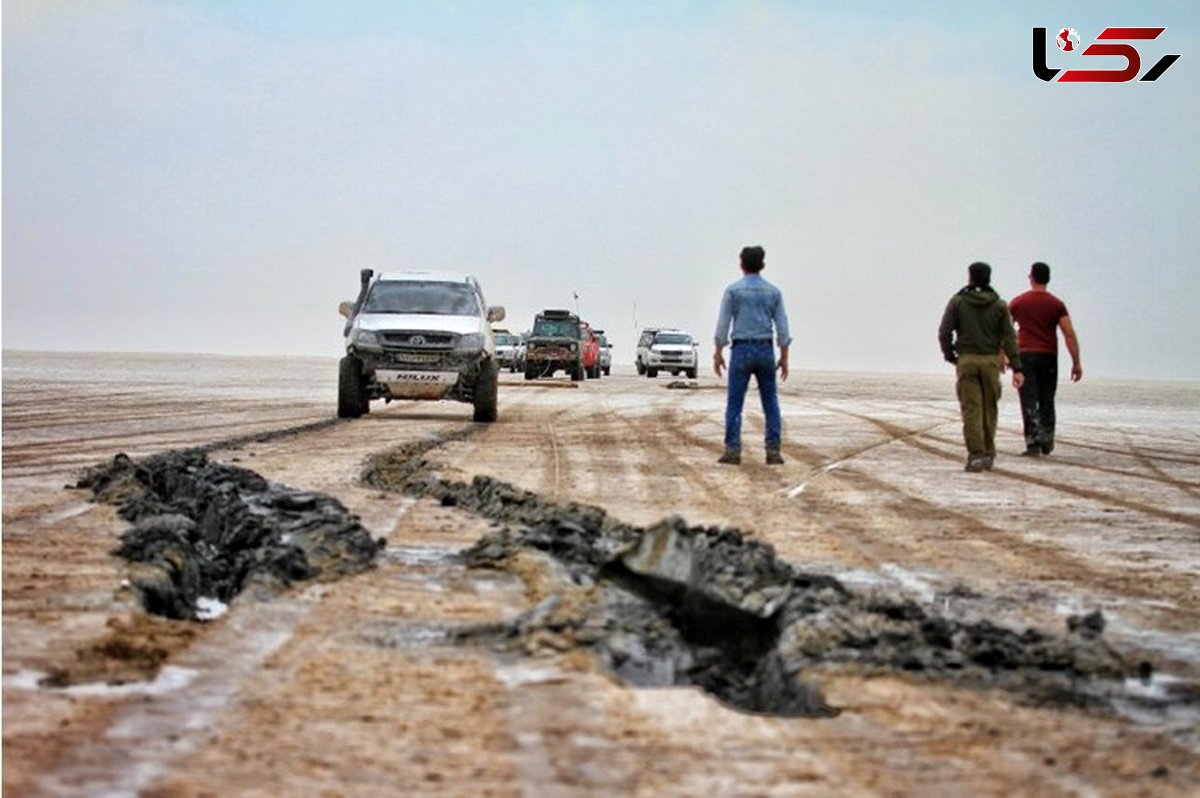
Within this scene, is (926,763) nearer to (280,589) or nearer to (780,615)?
(780,615)

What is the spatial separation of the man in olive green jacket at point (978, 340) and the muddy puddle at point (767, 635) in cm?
887

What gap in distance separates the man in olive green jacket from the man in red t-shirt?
6.30 feet

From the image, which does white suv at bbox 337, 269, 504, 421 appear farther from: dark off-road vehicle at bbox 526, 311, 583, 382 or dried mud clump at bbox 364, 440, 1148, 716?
dark off-road vehicle at bbox 526, 311, 583, 382

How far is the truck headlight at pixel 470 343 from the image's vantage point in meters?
22.9

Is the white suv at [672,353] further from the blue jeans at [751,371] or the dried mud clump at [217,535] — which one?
the dried mud clump at [217,535]

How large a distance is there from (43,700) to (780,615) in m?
2.78

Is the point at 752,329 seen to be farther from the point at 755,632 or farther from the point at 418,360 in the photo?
the point at 755,632

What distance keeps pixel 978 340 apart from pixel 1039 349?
2461 mm

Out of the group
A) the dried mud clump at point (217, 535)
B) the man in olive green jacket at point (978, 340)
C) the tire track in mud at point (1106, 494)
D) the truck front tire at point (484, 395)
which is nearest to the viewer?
the dried mud clump at point (217, 535)

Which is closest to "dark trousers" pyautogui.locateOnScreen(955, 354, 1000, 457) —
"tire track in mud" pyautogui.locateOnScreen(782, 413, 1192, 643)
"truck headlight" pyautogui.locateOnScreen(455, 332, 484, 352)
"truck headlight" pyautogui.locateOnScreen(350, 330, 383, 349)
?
"tire track in mud" pyautogui.locateOnScreen(782, 413, 1192, 643)

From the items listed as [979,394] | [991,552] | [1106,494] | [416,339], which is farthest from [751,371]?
[416,339]

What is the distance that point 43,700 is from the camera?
15.9ft

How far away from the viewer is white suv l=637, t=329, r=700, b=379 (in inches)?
2484

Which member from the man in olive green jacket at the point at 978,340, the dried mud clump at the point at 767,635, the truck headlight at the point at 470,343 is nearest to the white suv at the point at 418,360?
the truck headlight at the point at 470,343
